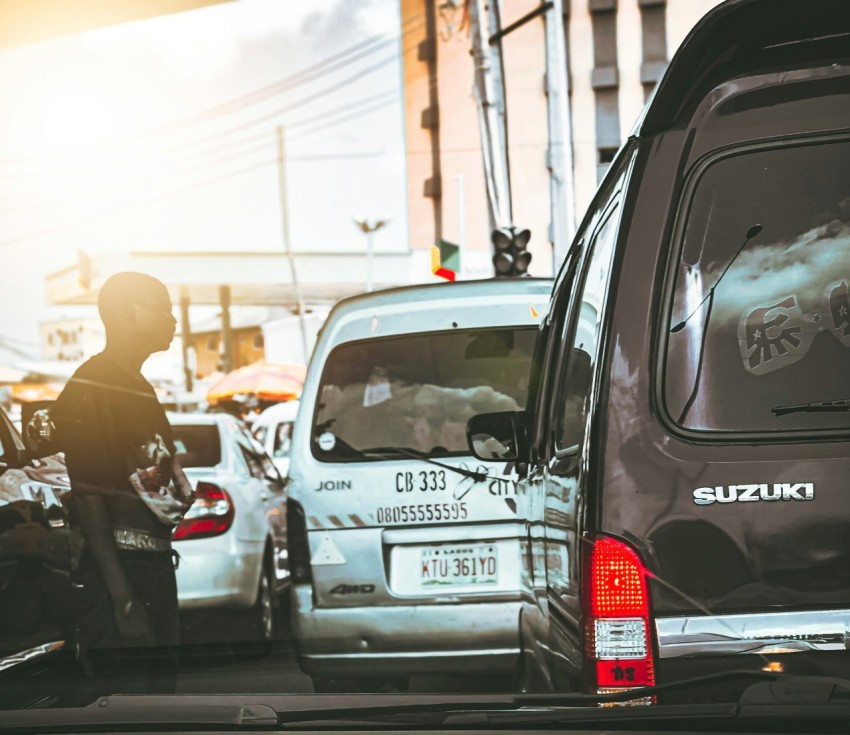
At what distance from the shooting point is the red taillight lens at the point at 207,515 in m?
8.04

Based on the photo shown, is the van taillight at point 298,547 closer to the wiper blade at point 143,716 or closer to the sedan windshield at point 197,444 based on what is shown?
the sedan windshield at point 197,444

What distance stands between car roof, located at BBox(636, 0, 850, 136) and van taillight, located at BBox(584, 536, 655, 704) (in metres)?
0.87

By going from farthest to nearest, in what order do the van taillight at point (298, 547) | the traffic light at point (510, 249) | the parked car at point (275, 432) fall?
the parked car at point (275, 432), the traffic light at point (510, 249), the van taillight at point (298, 547)

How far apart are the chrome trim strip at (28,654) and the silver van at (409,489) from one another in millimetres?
986

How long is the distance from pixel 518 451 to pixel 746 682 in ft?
6.34

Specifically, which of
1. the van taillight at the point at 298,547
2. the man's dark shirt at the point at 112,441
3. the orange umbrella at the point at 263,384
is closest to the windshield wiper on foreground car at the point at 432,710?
the man's dark shirt at the point at 112,441

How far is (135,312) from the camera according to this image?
5.03 metres

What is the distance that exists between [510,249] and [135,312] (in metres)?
8.42

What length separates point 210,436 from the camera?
8.84 metres

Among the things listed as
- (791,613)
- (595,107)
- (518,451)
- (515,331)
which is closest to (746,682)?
(791,613)

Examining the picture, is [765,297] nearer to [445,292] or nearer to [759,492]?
[759,492]

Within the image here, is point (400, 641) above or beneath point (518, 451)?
beneath

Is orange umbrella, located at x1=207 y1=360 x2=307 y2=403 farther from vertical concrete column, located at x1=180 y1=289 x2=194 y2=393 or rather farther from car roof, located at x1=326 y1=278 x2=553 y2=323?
car roof, located at x1=326 y1=278 x2=553 y2=323

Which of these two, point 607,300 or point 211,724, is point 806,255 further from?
point 211,724
